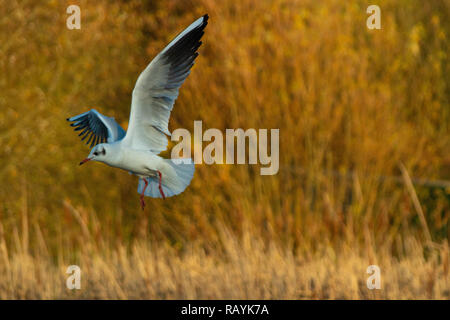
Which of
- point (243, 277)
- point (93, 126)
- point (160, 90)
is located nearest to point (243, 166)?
point (243, 277)

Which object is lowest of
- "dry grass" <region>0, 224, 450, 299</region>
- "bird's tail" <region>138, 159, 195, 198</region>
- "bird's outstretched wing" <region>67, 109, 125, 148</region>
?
"dry grass" <region>0, 224, 450, 299</region>

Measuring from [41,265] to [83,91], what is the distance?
207 cm

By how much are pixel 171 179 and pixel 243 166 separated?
428 cm

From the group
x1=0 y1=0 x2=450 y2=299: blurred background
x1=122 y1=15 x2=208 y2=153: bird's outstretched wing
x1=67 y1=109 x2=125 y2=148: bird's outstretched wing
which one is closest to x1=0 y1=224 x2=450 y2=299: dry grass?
x1=0 y1=0 x2=450 y2=299: blurred background

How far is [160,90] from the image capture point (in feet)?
7.25

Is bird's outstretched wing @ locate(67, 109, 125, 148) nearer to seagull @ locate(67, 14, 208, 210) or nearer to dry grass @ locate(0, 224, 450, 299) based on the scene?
seagull @ locate(67, 14, 208, 210)

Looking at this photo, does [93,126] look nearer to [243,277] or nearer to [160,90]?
[160,90]

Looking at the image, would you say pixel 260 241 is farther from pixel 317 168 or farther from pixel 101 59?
pixel 101 59

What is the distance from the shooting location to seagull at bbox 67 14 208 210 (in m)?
1.95

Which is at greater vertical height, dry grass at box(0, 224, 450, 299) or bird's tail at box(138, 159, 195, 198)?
bird's tail at box(138, 159, 195, 198)

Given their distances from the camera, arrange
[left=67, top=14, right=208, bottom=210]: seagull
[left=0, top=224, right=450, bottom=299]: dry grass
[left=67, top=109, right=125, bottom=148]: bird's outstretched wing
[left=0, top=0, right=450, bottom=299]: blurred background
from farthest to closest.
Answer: [left=0, top=0, right=450, bottom=299]: blurred background → [left=0, top=224, right=450, bottom=299]: dry grass → [left=67, top=109, right=125, bottom=148]: bird's outstretched wing → [left=67, top=14, right=208, bottom=210]: seagull

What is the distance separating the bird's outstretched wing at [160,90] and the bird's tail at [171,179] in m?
0.07

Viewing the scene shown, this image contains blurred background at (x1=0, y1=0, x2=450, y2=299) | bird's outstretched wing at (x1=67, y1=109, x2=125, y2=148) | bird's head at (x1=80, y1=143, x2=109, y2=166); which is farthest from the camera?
blurred background at (x1=0, y1=0, x2=450, y2=299)

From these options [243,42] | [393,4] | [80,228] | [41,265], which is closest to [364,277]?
[243,42]
